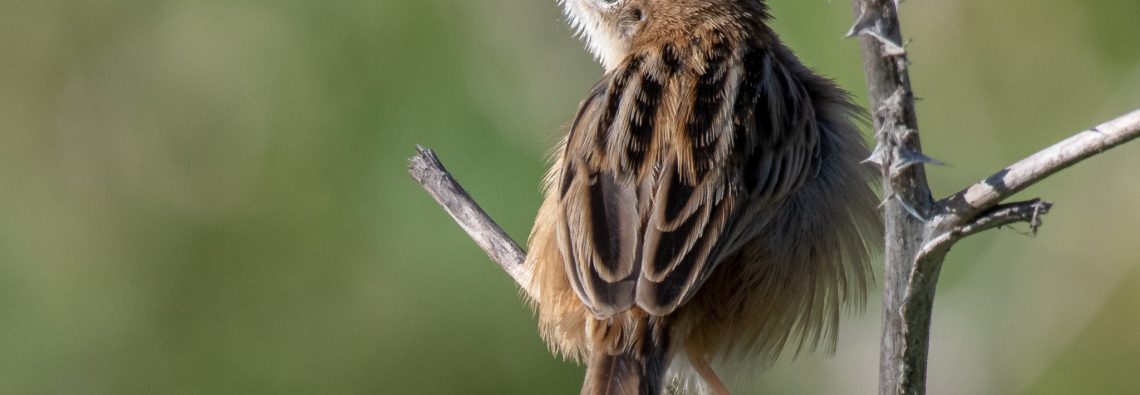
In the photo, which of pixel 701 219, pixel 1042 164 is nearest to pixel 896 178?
pixel 1042 164

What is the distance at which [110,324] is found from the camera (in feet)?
26.8

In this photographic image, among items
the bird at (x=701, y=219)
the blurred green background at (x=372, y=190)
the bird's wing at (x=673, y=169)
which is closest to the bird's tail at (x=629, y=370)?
the bird at (x=701, y=219)

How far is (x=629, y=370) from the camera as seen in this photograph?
4.10 meters

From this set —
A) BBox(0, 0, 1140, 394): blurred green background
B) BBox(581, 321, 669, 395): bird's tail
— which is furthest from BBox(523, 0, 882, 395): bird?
BBox(0, 0, 1140, 394): blurred green background

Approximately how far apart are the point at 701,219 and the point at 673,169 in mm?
214

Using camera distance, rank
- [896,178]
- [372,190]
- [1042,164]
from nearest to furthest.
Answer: [1042,164], [896,178], [372,190]

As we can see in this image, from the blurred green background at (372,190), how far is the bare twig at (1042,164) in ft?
9.28

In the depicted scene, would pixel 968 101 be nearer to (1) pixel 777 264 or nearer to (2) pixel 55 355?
(1) pixel 777 264

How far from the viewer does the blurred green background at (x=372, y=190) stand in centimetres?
652

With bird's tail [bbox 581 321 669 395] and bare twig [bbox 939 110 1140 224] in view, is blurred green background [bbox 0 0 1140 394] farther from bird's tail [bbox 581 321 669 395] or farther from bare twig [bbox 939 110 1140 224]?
bare twig [bbox 939 110 1140 224]

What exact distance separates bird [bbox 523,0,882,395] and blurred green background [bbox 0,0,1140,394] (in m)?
1.53

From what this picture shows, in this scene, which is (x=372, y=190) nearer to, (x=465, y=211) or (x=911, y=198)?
(x=465, y=211)

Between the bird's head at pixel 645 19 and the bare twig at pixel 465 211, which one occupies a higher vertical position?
the bird's head at pixel 645 19

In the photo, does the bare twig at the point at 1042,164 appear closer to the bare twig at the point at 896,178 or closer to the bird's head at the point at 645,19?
the bare twig at the point at 896,178
